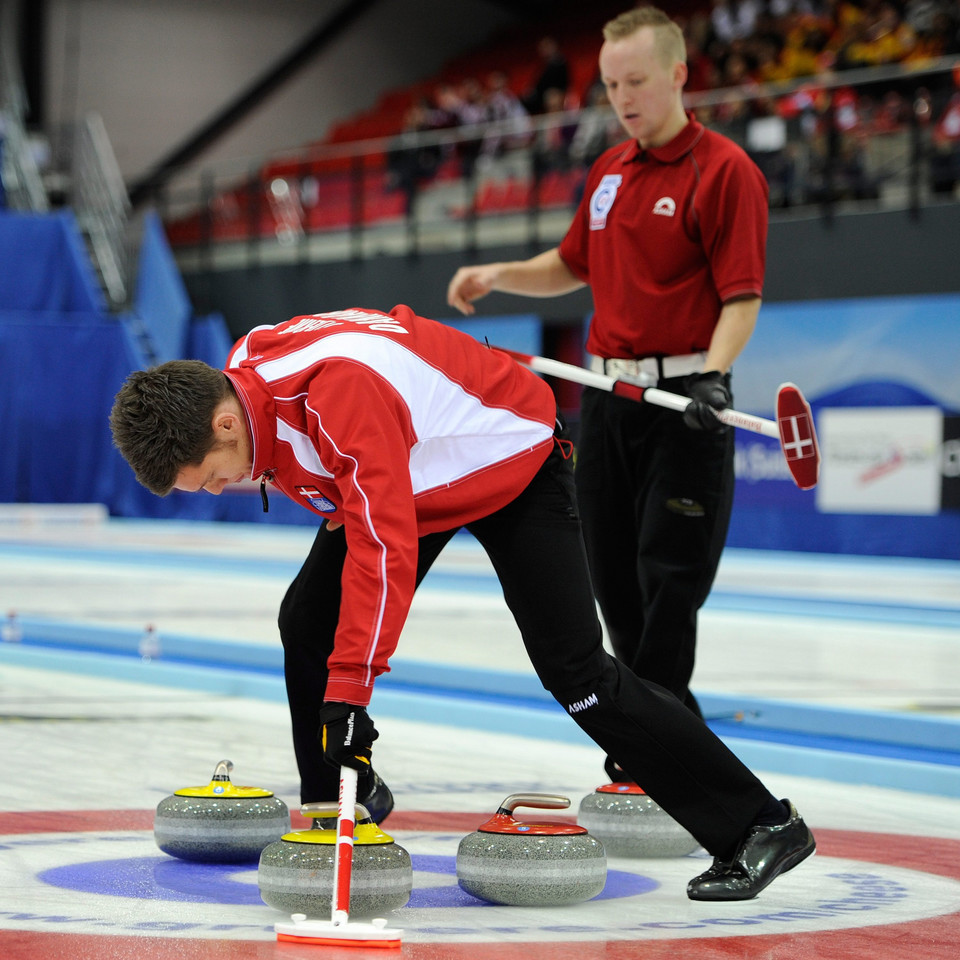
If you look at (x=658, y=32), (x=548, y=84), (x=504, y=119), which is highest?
(x=548, y=84)

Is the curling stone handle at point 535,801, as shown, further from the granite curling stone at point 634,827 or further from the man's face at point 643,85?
the man's face at point 643,85

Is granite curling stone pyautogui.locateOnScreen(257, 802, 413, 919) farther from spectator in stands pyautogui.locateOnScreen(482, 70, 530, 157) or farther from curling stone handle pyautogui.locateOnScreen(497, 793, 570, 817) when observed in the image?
spectator in stands pyautogui.locateOnScreen(482, 70, 530, 157)

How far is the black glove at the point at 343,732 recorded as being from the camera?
226 centimetres

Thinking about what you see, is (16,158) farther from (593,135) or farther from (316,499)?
(316,499)

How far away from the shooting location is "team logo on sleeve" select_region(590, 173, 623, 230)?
350 cm

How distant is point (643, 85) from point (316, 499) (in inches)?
Answer: 55.2

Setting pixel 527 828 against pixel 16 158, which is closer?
pixel 527 828

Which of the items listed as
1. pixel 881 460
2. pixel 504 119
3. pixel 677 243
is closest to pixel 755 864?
pixel 677 243

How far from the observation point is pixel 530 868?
A: 2650 mm

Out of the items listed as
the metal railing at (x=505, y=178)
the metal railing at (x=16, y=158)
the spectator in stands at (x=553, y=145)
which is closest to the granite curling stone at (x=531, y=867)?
the metal railing at (x=505, y=178)

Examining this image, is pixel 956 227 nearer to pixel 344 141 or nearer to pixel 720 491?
pixel 720 491

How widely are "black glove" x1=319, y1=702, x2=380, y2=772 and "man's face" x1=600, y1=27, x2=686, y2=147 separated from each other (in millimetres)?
1623

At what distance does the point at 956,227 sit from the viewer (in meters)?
11.2

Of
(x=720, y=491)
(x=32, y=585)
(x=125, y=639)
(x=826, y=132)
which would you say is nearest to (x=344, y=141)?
(x=826, y=132)
